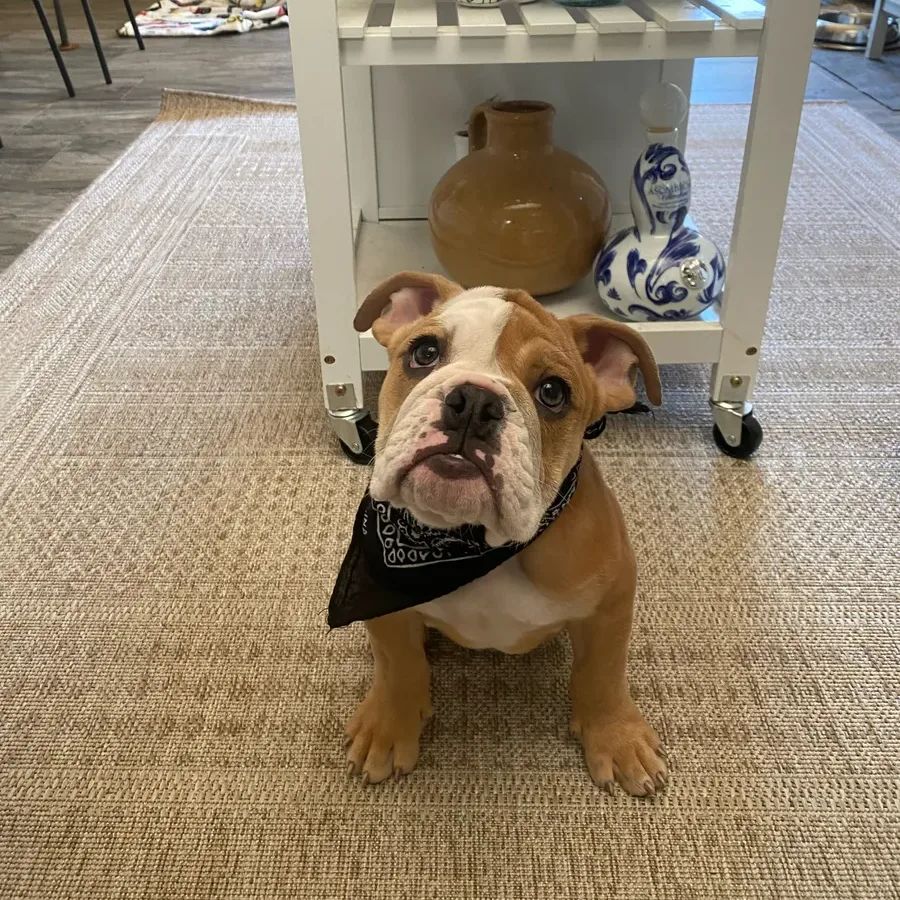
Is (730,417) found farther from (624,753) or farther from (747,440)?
(624,753)

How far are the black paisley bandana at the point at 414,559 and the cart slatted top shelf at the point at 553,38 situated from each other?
1.60ft

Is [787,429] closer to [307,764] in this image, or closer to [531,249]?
[531,249]

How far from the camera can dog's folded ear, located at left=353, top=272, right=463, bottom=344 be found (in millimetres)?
768

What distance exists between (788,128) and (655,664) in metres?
0.58

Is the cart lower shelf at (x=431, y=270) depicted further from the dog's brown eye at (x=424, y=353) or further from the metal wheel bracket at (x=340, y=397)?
the dog's brown eye at (x=424, y=353)

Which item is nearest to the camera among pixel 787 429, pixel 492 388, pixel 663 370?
pixel 492 388

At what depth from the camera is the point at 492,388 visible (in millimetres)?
587

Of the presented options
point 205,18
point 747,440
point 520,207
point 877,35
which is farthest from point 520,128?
point 205,18

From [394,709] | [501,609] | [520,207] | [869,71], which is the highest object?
[520,207]

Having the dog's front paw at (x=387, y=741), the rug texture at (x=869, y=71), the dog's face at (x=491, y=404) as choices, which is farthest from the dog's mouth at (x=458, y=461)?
the rug texture at (x=869, y=71)

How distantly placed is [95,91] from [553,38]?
2.21 metres

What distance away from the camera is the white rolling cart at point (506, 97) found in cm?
95

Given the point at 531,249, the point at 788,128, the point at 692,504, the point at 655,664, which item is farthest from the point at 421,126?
the point at 655,664

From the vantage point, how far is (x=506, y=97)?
4.63 feet
